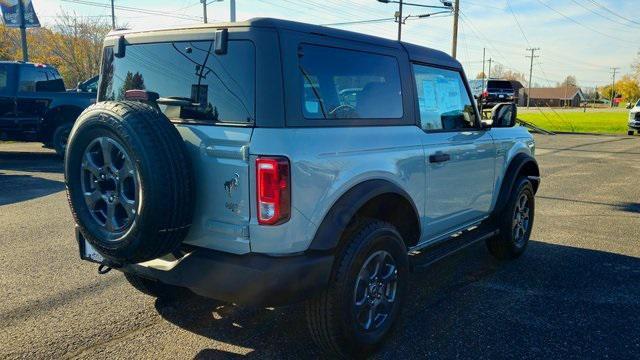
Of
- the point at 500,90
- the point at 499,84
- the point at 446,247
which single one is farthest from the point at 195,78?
the point at 499,84

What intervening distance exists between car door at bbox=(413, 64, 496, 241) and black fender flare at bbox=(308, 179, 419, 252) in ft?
2.55

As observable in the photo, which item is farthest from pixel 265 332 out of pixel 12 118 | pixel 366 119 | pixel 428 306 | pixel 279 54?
pixel 12 118

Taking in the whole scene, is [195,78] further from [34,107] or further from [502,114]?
[34,107]

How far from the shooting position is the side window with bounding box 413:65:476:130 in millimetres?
3809

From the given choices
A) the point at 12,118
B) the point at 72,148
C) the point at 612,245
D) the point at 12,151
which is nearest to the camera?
the point at 72,148

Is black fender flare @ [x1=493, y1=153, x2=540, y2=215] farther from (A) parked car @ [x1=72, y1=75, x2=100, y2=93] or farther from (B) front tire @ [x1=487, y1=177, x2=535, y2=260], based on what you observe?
(A) parked car @ [x1=72, y1=75, x2=100, y2=93]

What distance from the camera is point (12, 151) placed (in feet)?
44.5

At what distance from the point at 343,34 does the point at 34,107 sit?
10.5 m

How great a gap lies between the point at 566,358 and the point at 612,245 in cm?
313

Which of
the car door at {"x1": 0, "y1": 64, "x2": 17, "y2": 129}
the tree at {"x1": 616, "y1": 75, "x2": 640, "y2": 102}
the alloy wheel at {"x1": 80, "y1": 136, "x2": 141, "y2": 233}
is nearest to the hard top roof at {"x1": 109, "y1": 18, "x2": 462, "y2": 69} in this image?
the alloy wheel at {"x1": 80, "y1": 136, "x2": 141, "y2": 233}

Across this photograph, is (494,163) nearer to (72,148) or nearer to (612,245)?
(612,245)

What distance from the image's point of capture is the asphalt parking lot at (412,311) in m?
3.19

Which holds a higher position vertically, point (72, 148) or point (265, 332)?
point (72, 148)

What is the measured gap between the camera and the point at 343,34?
3.13 m
